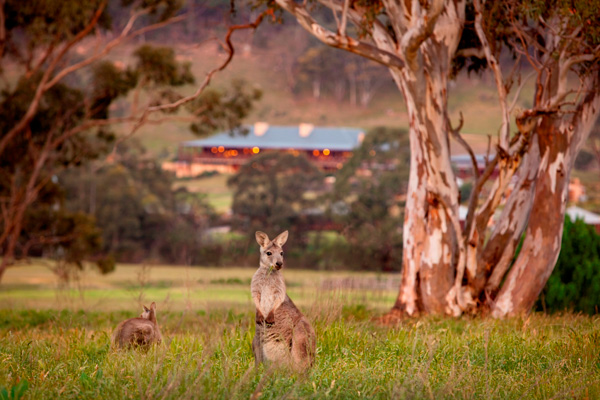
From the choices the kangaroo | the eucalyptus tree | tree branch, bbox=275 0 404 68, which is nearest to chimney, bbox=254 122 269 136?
the eucalyptus tree

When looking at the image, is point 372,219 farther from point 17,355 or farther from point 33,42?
point 17,355

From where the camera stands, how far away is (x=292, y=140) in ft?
128

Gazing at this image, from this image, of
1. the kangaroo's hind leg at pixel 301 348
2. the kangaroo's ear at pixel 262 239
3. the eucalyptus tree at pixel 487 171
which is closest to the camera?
the kangaroo's hind leg at pixel 301 348

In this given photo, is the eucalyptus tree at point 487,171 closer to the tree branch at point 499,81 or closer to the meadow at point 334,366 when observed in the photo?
the tree branch at point 499,81

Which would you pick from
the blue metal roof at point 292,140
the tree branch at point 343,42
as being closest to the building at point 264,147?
the blue metal roof at point 292,140

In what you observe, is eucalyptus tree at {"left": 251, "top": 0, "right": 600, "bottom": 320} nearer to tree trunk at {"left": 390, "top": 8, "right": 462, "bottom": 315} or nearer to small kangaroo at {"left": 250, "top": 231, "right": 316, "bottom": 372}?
tree trunk at {"left": 390, "top": 8, "right": 462, "bottom": 315}

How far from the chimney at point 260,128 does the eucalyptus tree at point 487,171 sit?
30760 mm

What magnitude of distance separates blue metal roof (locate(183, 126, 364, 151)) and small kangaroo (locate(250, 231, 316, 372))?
1295 inches

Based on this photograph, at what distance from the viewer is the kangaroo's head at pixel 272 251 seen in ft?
15.2

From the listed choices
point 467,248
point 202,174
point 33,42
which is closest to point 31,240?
point 33,42

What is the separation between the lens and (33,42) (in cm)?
1825

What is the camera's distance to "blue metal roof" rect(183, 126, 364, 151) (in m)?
38.1

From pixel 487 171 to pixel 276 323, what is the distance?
4.77 m

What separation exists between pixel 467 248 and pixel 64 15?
12.1m
